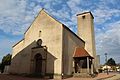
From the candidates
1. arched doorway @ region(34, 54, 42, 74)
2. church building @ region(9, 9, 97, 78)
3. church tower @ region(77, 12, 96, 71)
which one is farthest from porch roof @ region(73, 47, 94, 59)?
church tower @ region(77, 12, 96, 71)

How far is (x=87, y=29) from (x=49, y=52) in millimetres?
15597

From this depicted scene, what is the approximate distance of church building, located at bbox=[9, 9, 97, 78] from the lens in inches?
1124

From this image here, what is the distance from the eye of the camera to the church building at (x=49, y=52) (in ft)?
93.7

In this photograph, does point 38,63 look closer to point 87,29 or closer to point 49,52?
point 49,52

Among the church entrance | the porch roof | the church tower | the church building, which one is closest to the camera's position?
the church building

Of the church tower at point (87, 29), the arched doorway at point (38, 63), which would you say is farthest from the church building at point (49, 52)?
the church tower at point (87, 29)

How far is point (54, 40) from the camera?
29.6 m

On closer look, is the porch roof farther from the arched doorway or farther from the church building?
the arched doorway

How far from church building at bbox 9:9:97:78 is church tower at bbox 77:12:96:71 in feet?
22.4

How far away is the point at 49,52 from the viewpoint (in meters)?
29.5

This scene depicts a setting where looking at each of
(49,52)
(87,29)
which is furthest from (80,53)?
(87,29)

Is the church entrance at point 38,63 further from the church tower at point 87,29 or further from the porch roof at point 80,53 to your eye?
the church tower at point 87,29

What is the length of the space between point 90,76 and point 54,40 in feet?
26.7

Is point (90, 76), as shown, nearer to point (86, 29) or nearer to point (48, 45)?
point (48, 45)
